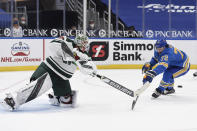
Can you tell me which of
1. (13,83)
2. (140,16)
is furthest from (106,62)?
(140,16)

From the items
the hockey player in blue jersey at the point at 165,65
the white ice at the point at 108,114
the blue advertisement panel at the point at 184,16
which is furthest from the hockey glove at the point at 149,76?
the blue advertisement panel at the point at 184,16

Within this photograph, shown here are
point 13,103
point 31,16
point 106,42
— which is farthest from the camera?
point 31,16

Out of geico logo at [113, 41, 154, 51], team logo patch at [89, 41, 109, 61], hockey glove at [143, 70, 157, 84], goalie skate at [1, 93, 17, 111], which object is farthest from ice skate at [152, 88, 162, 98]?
geico logo at [113, 41, 154, 51]

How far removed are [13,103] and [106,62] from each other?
5197mm

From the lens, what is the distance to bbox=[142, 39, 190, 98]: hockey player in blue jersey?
4004 mm

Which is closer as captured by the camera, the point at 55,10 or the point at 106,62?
the point at 106,62

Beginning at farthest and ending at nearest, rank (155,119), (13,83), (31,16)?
(31,16) < (13,83) < (155,119)

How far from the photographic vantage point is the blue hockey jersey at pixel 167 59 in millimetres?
3988

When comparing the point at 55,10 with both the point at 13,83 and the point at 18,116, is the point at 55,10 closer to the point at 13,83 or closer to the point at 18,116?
the point at 13,83

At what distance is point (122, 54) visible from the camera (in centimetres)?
850

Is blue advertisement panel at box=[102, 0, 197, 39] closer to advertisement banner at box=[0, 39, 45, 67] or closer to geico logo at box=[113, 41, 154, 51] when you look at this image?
geico logo at box=[113, 41, 154, 51]

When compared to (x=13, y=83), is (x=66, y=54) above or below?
above

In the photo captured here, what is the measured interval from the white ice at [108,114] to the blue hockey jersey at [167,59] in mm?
404

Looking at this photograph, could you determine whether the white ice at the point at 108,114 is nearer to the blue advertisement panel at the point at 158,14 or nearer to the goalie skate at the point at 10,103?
the goalie skate at the point at 10,103
